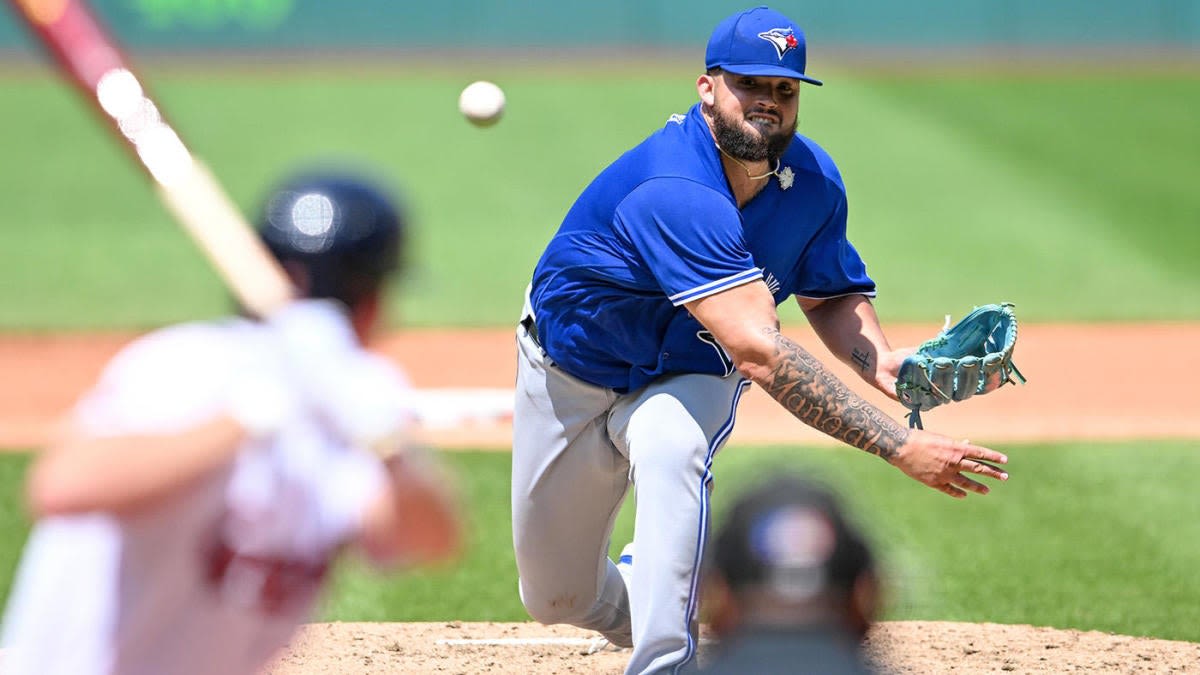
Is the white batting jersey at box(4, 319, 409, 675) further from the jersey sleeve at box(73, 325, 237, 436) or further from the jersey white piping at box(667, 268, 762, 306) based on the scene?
the jersey white piping at box(667, 268, 762, 306)

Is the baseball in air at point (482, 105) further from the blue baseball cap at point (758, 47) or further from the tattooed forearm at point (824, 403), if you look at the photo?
the tattooed forearm at point (824, 403)

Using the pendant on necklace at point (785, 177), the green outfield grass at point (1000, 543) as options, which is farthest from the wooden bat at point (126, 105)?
the green outfield grass at point (1000, 543)

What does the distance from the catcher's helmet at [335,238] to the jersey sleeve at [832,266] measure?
8.67 ft

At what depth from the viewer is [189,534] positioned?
7.79 feet

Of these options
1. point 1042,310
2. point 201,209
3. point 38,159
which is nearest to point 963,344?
point 201,209

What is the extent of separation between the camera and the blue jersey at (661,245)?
4.49 meters

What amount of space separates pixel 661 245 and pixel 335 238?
2094 mm

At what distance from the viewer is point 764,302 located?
4430 mm

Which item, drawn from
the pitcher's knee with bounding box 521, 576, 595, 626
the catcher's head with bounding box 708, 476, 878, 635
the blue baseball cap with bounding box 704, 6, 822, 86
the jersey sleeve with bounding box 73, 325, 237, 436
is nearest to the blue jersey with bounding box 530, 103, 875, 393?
the blue baseball cap with bounding box 704, 6, 822, 86

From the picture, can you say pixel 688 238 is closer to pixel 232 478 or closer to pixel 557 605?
pixel 557 605

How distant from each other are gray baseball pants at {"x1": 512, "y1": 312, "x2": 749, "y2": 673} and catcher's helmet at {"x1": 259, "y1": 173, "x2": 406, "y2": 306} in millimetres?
2095

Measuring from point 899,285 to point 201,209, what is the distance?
41.3 feet

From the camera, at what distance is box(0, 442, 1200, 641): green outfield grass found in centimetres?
670

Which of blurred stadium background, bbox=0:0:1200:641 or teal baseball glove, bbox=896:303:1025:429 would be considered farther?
blurred stadium background, bbox=0:0:1200:641
